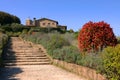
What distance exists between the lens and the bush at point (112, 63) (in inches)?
346

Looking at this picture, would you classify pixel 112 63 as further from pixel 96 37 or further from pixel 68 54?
pixel 68 54

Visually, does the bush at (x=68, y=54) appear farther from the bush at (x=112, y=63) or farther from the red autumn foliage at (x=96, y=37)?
the bush at (x=112, y=63)

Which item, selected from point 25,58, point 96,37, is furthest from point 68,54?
point 25,58

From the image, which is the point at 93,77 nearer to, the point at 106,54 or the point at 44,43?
the point at 106,54

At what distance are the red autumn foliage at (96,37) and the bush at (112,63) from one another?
141 inches

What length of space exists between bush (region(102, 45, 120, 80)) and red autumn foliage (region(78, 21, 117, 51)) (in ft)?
11.7

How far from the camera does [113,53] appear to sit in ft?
29.4

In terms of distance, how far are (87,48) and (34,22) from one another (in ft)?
190

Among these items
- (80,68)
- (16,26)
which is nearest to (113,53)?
(80,68)

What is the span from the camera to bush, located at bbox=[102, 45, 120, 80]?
880 centimetres

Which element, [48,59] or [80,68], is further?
[48,59]

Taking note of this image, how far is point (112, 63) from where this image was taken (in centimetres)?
895

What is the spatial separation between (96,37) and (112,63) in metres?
4.22

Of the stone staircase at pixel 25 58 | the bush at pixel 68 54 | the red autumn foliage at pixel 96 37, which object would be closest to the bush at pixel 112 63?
the bush at pixel 68 54
